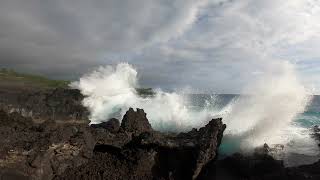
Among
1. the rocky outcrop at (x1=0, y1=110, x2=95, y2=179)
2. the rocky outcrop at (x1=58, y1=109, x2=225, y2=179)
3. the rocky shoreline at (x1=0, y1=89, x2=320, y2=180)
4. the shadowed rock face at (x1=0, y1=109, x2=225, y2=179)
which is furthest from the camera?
the rocky outcrop at (x1=58, y1=109, x2=225, y2=179)

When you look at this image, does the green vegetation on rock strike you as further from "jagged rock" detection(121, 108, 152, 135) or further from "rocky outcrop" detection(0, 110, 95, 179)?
"rocky outcrop" detection(0, 110, 95, 179)

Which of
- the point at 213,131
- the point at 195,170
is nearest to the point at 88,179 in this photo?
the point at 195,170

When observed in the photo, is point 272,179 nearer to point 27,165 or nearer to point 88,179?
point 88,179

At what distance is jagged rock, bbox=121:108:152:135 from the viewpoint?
21688 mm

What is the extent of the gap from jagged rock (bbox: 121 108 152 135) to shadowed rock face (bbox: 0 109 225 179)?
3.19m

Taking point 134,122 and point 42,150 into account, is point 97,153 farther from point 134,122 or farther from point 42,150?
point 134,122

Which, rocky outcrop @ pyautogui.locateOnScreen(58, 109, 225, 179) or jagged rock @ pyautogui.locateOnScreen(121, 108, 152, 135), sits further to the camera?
jagged rock @ pyautogui.locateOnScreen(121, 108, 152, 135)

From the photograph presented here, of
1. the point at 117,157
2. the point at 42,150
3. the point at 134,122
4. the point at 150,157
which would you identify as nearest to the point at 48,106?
the point at 134,122

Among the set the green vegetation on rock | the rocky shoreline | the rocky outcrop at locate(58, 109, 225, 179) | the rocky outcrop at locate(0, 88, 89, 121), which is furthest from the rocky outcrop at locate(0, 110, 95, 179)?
the green vegetation on rock

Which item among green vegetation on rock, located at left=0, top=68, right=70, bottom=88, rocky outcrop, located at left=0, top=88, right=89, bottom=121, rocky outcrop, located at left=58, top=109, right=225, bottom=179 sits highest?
green vegetation on rock, located at left=0, top=68, right=70, bottom=88

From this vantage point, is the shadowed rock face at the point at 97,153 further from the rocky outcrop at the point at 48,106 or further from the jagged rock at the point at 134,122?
the rocky outcrop at the point at 48,106

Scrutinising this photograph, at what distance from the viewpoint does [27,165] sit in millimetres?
14273

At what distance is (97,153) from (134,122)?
5.51 m

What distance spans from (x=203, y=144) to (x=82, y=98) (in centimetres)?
3033
